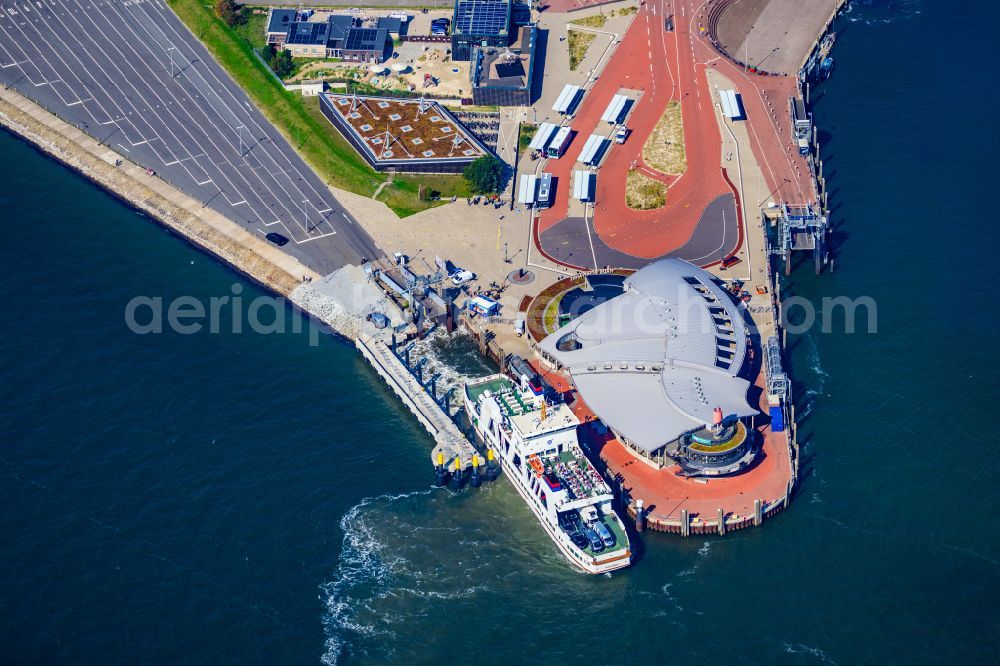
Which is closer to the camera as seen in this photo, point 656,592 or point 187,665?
point 187,665

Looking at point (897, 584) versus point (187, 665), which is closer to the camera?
point (187, 665)

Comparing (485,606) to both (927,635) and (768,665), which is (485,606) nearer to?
(768,665)

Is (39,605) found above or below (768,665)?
above

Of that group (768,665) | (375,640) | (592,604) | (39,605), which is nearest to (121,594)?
(39,605)

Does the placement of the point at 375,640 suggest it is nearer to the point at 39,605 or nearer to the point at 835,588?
the point at 39,605

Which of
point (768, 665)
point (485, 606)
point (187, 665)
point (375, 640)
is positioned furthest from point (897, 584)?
point (187, 665)

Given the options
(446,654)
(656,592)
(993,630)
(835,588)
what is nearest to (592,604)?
(656,592)

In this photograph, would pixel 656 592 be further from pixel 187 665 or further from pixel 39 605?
pixel 39 605
